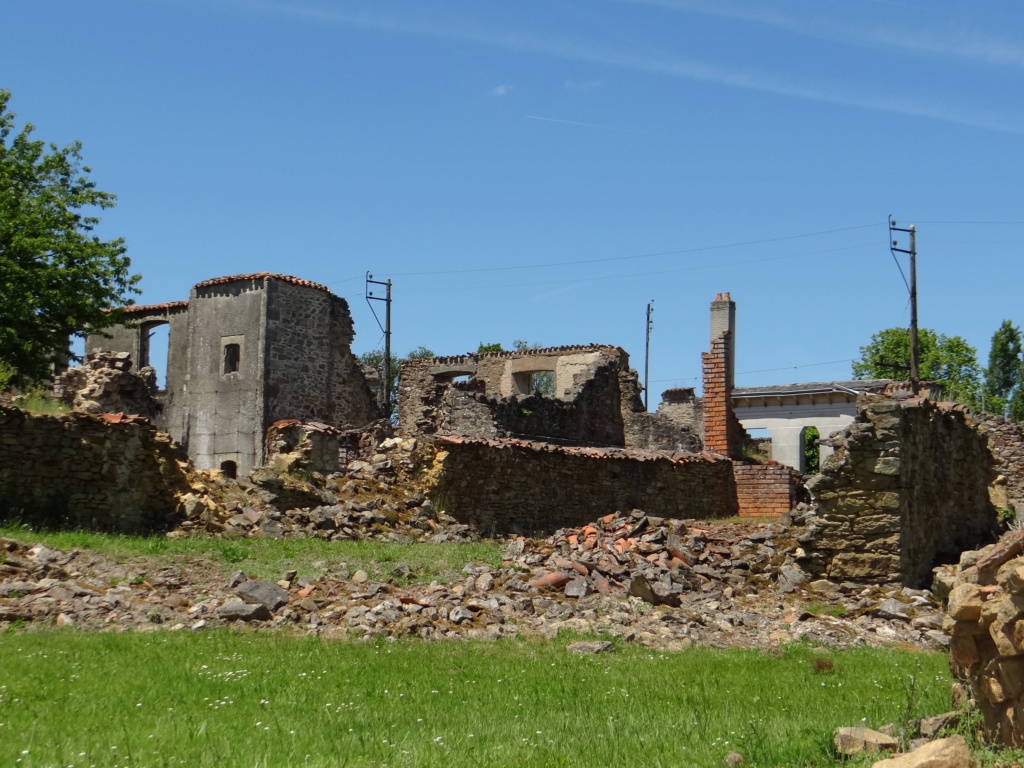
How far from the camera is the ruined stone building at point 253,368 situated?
34.1 metres

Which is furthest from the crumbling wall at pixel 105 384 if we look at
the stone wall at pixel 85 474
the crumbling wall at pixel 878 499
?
the crumbling wall at pixel 878 499

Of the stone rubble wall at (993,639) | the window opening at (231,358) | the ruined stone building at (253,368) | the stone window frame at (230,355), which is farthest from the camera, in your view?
the window opening at (231,358)

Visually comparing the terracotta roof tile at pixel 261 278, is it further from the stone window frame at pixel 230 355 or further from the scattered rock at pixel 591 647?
the scattered rock at pixel 591 647

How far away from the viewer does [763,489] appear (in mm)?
25141

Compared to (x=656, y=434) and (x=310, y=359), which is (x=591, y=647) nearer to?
(x=310, y=359)

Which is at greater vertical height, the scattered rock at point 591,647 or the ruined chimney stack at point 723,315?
the ruined chimney stack at point 723,315

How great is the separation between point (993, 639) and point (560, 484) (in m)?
17.0

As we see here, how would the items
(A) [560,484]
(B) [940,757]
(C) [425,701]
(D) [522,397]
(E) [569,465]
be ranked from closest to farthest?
(B) [940,757]
(C) [425,701]
(A) [560,484]
(E) [569,465]
(D) [522,397]

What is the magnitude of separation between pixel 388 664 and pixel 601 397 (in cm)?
2865

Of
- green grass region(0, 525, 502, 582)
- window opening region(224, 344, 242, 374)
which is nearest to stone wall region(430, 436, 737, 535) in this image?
green grass region(0, 525, 502, 582)

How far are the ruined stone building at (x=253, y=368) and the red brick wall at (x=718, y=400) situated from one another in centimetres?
1319

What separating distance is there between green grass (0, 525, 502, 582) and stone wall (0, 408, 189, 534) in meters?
0.79

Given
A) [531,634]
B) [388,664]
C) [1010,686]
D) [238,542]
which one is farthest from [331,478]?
[1010,686]

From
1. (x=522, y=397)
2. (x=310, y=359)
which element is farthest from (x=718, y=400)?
(x=310, y=359)
